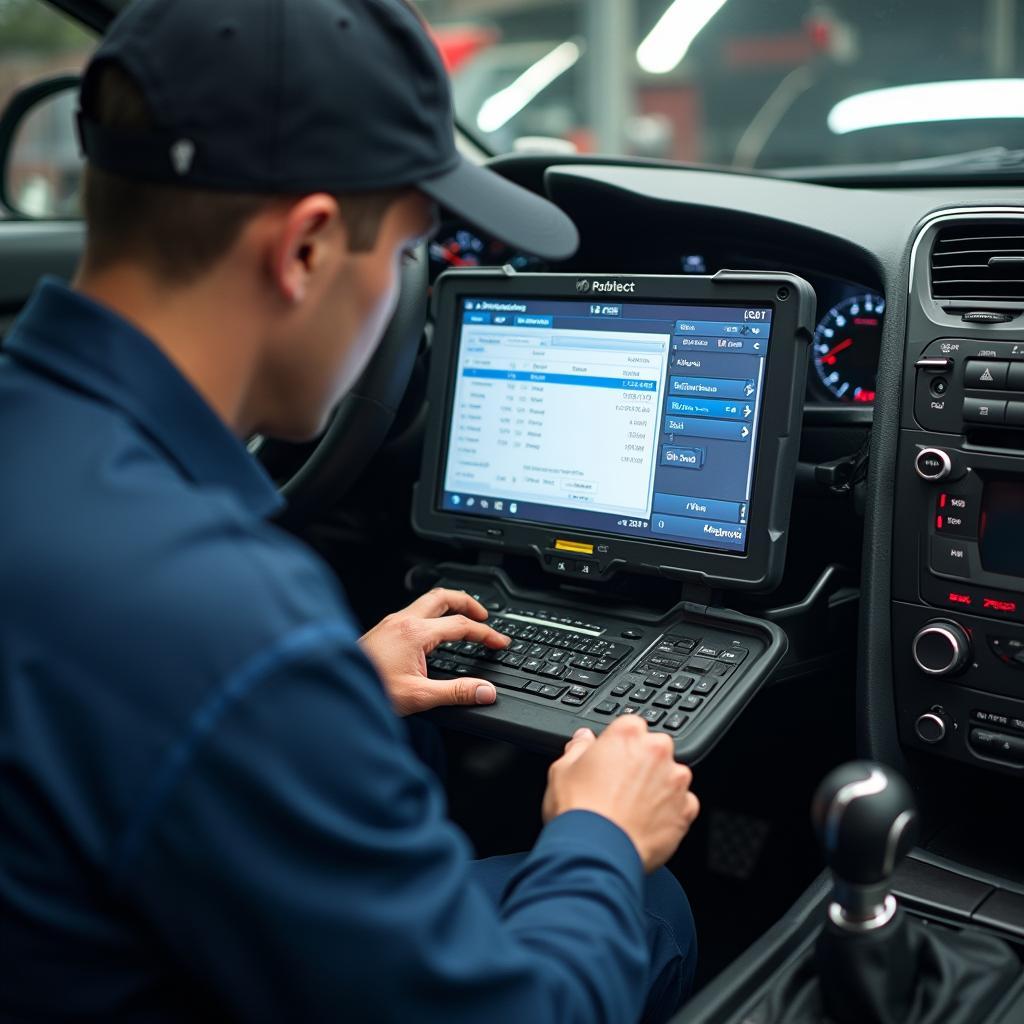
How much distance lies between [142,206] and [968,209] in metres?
1.01

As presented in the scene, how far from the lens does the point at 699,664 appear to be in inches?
54.2

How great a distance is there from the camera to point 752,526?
1.43m

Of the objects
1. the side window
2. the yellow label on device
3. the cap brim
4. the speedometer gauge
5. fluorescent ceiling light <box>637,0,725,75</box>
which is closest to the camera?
the cap brim

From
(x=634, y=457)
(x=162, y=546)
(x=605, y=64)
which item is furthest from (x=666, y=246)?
(x=605, y=64)

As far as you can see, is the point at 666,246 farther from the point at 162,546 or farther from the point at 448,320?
the point at 162,546

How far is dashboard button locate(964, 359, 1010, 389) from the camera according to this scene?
1.36 m

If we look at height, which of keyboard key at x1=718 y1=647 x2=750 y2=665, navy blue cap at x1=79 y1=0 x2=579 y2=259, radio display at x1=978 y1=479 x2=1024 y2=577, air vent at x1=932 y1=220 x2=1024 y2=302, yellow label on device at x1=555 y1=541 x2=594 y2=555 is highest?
navy blue cap at x1=79 y1=0 x2=579 y2=259

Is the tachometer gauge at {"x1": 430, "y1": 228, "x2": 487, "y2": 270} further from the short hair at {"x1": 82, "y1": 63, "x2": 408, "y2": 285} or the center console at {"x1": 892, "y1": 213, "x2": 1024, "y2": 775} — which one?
the short hair at {"x1": 82, "y1": 63, "x2": 408, "y2": 285}

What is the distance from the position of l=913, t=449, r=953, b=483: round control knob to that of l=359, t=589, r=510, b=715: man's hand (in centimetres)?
53

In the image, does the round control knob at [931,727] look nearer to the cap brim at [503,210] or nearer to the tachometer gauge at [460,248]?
the cap brim at [503,210]

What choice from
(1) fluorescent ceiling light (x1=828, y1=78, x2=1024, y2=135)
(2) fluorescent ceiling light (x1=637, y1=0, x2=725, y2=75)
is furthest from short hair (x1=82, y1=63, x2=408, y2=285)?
(2) fluorescent ceiling light (x1=637, y1=0, x2=725, y2=75)

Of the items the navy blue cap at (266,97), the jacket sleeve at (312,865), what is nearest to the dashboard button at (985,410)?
the navy blue cap at (266,97)

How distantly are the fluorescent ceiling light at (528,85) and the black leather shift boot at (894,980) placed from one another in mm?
2160

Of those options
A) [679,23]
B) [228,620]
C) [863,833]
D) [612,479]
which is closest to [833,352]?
[612,479]
